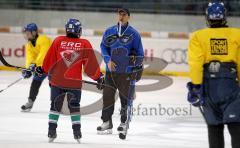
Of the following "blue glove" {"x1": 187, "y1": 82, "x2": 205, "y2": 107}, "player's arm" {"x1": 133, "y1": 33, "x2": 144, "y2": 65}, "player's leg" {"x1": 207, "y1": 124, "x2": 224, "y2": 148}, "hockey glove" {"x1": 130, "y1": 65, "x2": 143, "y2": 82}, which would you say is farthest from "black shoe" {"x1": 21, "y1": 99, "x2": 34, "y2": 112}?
"player's leg" {"x1": 207, "y1": 124, "x2": 224, "y2": 148}

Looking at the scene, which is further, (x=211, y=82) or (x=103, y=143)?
(x=103, y=143)

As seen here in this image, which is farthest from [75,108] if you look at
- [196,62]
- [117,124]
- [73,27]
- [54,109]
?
[196,62]

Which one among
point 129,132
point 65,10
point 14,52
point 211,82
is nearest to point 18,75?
point 14,52

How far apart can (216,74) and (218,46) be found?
0.20 meters

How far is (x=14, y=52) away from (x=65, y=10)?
5.16ft

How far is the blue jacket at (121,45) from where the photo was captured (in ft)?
26.7

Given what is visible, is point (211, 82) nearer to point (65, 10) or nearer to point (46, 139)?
point (46, 139)

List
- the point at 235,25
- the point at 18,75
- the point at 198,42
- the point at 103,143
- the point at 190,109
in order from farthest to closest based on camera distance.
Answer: the point at 235,25, the point at 18,75, the point at 190,109, the point at 103,143, the point at 198,42

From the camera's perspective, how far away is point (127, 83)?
8234 mm

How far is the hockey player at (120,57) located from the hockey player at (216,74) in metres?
2.89

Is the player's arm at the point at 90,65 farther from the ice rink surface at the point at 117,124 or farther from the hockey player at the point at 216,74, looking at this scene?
the hockey player at the point at 216,74

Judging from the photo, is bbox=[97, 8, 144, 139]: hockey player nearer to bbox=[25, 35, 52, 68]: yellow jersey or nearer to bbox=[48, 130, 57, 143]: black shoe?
bbox=[48, 130, 57, 143]: black shoe

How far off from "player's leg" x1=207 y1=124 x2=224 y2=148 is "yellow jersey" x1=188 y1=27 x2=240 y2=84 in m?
0.35

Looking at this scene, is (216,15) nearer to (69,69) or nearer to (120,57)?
(69,69)
